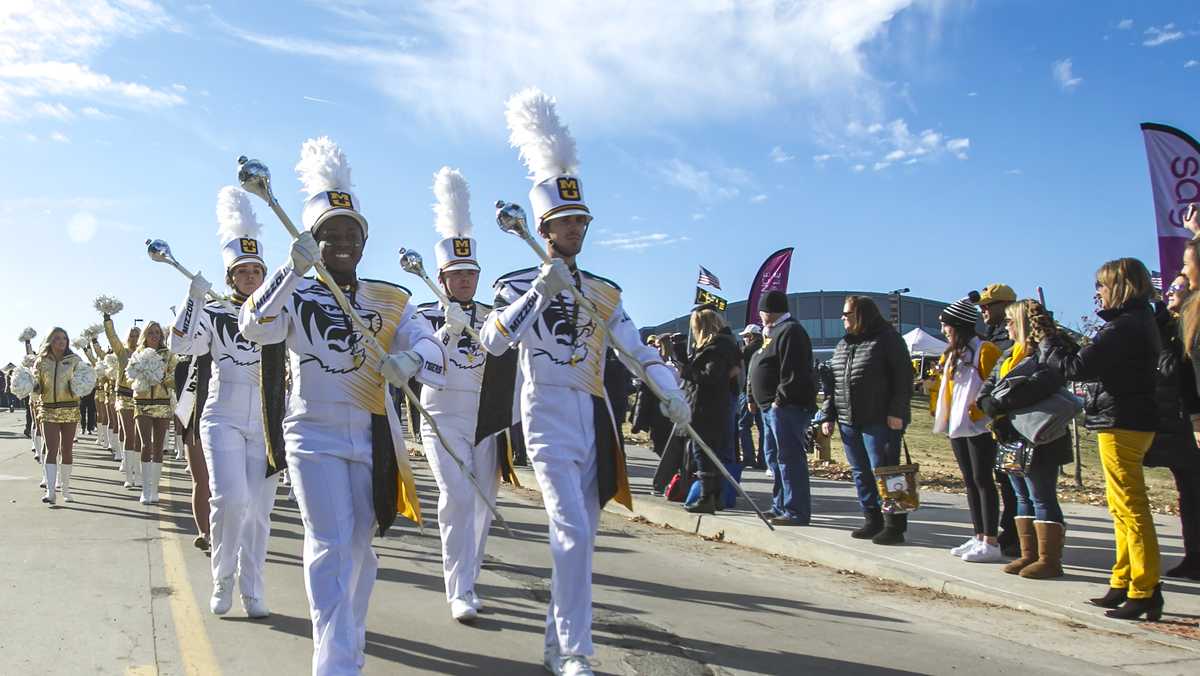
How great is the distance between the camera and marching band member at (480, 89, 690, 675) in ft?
15.0

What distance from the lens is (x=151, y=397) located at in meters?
11.6

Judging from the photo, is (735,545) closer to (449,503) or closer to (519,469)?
(449,503)

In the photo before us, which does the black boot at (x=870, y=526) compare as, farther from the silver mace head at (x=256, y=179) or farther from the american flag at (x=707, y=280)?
the american flag at (x=707, y=280)

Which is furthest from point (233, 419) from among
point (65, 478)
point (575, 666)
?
point (65, 478)

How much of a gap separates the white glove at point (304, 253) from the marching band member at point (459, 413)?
1487 mm

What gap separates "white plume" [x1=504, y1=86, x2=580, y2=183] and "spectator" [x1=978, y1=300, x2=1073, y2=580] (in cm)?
348

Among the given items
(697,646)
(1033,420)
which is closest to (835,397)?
(1033,420)

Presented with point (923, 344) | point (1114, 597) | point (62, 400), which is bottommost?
point (1114, 597)

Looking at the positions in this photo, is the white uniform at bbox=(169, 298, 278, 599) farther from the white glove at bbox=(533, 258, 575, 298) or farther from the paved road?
the white glove at bbox=(533, 258, 575, 298)

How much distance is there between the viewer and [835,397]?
8.57 metres

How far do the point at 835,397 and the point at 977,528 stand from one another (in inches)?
66.4

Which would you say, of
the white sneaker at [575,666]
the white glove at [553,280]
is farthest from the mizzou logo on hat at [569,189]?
the white sneaker at [575,666]

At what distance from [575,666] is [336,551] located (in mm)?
1222

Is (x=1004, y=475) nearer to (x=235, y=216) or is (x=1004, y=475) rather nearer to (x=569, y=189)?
(x=569, y=189)
